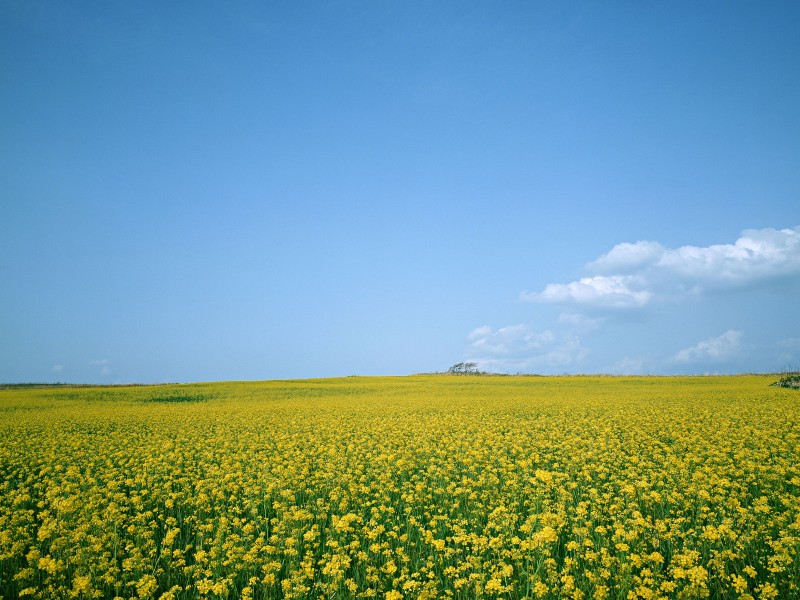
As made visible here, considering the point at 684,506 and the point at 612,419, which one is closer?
the point at 684,506

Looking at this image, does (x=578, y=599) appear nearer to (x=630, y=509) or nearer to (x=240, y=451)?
(x=630, y=509)

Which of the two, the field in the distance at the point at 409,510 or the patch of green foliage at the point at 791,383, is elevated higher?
the field in the distance at the point at 409,510

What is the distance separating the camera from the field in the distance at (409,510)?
253 inches

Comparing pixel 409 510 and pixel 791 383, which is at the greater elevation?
pixel 409 510

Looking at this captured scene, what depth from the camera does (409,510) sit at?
331 inches

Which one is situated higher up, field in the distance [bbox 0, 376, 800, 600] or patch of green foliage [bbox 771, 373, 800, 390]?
field in the distance [bbox 0, 376, 800, 600]

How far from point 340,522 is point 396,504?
2606 millimetres

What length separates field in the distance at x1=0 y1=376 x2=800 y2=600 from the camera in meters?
6.42

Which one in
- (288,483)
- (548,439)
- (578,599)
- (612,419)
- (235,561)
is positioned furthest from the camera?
(612,419)

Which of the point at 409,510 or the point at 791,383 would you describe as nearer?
the point at 409,510

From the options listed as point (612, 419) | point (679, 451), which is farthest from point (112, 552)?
point (612, 419)

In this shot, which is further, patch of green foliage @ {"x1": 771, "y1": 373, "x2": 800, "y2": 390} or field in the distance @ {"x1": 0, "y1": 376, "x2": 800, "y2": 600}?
patch of green foliage @ {"x1": 771, "y1": 373, "x2": 800, "y2": 390}

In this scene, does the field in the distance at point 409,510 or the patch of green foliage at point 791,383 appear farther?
the patch of green foliage at point 791,383

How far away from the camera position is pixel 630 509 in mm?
8484
